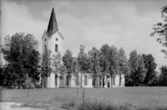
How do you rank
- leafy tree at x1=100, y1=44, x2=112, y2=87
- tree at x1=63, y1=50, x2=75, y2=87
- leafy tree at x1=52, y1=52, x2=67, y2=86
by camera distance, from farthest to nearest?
leafy tree at x1=100, y1=44, x2=112, y2=87 → tree at x1=63, y1=50, x2=75, y2=87 → leafy tree at x1=52, y1=52, x2=67, y2=86

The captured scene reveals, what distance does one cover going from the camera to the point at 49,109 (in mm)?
13219

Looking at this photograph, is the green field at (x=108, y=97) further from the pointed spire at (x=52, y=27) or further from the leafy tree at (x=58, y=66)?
the pointed spire at (x=52, y=27)

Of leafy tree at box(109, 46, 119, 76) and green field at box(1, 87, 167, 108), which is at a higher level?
leafy tree at box(109, 46, 119, 76)

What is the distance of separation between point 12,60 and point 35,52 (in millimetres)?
5354

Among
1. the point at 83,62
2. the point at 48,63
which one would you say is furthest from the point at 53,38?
the point at 83,62

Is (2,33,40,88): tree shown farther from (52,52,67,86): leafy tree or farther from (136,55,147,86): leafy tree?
(136,55,147,86): leafy tree

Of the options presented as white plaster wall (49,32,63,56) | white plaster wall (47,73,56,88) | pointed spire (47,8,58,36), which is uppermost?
pointed spire (47,8,58,36)

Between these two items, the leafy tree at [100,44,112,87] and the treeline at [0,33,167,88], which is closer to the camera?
the treeline at [0,33,167,88]

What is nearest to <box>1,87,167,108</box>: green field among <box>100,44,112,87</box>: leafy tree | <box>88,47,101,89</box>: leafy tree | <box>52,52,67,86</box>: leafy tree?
<box>52,52,67,86</box>: leafy tree

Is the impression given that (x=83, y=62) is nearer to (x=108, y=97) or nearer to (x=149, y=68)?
(x=108, y=97)

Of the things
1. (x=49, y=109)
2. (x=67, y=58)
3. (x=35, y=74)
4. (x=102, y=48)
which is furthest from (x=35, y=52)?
(x=49, y=109)

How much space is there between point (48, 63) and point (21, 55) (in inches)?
354

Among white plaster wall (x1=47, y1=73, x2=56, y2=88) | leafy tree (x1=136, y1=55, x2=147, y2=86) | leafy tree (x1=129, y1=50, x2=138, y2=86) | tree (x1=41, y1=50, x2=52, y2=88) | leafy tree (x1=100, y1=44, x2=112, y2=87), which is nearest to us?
tree (x1=41, y1=50, x2=52, y2=88)

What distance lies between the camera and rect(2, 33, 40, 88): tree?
169ft
